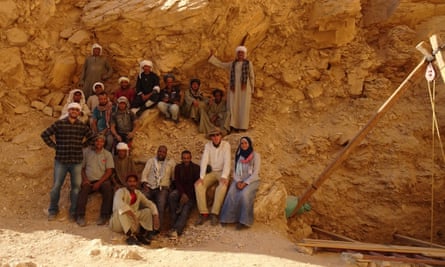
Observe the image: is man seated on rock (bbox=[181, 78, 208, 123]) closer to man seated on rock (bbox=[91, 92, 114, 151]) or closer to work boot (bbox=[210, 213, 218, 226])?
man seated on rock (bbox=[91, 92, 114, 151])

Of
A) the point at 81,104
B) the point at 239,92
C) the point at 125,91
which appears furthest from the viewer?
the point at 239,92

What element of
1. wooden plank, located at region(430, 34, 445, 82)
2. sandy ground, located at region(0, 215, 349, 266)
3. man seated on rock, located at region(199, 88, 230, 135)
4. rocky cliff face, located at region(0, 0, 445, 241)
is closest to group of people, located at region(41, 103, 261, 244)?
sandy ground, located at region(0, 215, 349, 266)

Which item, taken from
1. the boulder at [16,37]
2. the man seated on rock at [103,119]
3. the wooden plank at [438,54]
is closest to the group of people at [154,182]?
the man seated on rock at [103,119]

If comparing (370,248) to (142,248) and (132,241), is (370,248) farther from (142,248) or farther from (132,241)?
→ (132,241)

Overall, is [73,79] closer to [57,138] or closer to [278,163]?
[57,138]

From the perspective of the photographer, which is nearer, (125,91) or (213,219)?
(213,219)

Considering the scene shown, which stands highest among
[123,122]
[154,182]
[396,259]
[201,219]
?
[123,122]

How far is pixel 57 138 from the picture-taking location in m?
6.31

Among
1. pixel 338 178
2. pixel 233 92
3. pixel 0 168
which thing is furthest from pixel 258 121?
pixel 0 168

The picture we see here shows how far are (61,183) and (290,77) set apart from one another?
5.24m

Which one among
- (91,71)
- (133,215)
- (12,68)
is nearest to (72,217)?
(133,215)

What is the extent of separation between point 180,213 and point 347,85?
495 centimetres

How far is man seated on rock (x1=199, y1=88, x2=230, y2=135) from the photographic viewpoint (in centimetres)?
810

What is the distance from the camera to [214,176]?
6.59 metres
